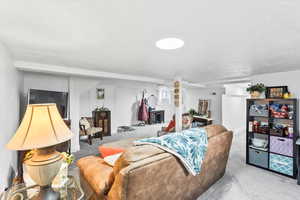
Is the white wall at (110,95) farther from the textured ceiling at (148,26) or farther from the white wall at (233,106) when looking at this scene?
the textured ceiling at (148,26)

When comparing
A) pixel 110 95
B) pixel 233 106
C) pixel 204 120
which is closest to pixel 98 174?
pixel 110 95

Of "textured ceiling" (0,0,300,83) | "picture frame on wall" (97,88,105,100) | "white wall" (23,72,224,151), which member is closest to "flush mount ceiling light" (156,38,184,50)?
"textured ceiling" (0,0,300,83)

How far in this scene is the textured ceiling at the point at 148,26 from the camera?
92 cm

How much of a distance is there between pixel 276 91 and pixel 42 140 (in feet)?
12.7

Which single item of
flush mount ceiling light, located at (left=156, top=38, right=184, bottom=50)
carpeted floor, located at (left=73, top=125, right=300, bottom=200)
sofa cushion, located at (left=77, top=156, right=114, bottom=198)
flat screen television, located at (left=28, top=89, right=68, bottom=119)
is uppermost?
flush mount ceiling light, located at (left=156, top=38, right=184, bottom=50)

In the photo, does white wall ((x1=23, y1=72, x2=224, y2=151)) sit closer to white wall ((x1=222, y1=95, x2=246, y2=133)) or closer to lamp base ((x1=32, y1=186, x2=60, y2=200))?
white wall ((x1=222, y1=95, x2=246, y2=133))

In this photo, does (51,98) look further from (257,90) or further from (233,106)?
(233,106)

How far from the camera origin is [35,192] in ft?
4.11

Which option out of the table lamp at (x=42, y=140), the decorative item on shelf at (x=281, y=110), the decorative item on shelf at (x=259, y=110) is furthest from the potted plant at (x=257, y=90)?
the table lamp at (x=42, y=140)

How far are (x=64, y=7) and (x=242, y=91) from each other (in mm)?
6683

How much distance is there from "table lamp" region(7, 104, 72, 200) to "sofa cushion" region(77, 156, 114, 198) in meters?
0.33

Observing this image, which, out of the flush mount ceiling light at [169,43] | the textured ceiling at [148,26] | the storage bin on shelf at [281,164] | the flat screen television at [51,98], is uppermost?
the flush mount ceiling light at [169,43]

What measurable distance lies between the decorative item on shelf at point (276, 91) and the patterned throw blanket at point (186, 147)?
221 cm

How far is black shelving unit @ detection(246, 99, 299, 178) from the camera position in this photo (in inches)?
99.5
